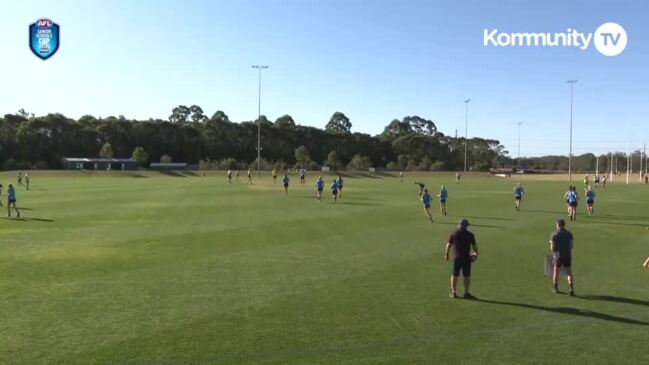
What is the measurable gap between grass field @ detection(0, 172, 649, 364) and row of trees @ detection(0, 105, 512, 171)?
9761cm

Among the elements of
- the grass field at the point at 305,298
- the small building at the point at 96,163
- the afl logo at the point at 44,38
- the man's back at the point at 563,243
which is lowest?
the grass field at the point at 305,298

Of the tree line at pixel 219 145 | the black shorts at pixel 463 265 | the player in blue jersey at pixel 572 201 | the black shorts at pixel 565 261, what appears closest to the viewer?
the black shorts at pixel 463 265

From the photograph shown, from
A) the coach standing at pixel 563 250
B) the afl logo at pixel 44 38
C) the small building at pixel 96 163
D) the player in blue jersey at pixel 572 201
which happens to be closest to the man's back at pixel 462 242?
the coach standing at pixel 563 250

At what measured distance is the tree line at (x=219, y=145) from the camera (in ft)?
382

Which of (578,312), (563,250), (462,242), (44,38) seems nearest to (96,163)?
(44,38)

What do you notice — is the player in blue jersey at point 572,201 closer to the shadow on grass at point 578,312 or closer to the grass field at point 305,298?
the grass field at point 305,298

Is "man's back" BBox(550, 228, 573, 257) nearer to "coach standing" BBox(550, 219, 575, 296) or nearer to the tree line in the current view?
"coach standing" BBox(550, 219, 575, 296)

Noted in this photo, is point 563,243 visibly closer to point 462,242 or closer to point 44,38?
point 462,242

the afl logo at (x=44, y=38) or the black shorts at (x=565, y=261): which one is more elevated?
the afl logo at (x=44, y=38)

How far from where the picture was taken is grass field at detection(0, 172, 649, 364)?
763 cm

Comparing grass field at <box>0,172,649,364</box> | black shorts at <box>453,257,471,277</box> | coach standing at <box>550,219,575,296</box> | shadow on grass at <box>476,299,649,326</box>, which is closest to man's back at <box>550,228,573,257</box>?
coach standing at <box>550,219,575,296</box>

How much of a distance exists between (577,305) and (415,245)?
24.3 ft

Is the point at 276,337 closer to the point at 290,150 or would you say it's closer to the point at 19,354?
the point at 19,354

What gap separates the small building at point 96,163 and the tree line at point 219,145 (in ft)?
5.77
